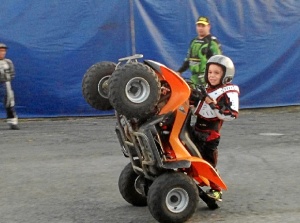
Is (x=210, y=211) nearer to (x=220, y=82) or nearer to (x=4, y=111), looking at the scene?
(x=220, y=82)

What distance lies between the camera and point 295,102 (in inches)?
568

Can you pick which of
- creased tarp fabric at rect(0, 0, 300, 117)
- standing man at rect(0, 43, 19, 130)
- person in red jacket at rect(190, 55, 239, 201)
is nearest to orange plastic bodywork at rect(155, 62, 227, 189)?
person in red jacket at rect(190, 55, 239, 201)

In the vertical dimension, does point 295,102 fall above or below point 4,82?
below

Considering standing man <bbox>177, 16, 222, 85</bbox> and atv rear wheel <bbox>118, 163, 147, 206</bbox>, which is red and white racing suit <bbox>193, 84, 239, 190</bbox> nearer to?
atv rear wheel <bbox>118, 163, 147, 206</bbox>

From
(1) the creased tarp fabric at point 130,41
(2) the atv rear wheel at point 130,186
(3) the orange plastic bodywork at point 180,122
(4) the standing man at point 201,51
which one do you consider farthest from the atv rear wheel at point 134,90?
(1) the creased tarp fabric at point 130,41

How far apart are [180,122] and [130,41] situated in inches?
292

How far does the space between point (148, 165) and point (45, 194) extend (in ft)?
5.20

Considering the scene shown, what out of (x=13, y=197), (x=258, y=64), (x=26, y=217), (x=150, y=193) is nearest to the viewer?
(x=150, y=193)

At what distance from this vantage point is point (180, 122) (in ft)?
20.1

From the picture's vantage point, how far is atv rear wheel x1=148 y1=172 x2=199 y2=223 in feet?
19.5

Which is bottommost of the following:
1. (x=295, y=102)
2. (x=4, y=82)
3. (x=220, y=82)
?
(x=295, y=102)

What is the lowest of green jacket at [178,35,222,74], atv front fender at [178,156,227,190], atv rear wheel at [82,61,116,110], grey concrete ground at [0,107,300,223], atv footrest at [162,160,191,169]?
grey concrete ground at [0,107,300,223]

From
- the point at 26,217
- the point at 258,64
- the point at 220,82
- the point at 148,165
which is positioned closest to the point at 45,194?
the point at 26,217

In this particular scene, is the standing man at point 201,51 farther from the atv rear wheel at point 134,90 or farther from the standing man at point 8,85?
the atv rear wheel at point 134,90
